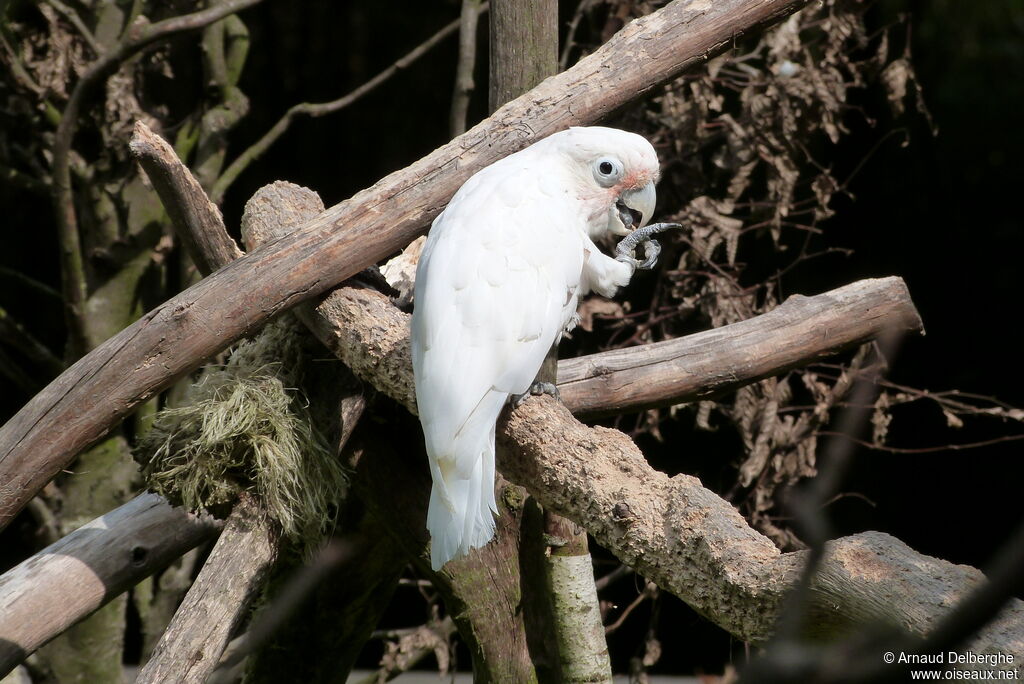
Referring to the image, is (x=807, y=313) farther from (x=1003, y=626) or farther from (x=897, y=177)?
(x=897, y=177)

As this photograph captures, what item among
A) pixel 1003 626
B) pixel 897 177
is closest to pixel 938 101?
pixel 897 177

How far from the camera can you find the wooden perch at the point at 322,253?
6.06 feet

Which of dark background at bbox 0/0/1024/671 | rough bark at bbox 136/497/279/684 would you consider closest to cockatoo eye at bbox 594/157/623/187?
rough bark at bbox 136/497/279/684

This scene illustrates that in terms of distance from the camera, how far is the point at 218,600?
1.96m

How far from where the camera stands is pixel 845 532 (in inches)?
171

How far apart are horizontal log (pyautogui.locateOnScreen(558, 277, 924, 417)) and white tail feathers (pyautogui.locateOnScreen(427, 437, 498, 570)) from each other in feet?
1.69

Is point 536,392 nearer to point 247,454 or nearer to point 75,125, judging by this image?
point 247,454

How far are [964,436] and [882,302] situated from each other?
252 centimetres

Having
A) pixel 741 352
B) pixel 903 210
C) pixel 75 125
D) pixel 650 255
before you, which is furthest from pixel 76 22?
pixel 903 210

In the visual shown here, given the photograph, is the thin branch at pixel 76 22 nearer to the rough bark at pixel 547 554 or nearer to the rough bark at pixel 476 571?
the rough bark at pixel 547 554

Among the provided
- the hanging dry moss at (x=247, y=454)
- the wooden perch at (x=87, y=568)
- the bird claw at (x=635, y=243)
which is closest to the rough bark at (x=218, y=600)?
the hanging dry moss at (x=247, y=454)

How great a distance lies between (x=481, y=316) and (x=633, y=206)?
58 centimetres

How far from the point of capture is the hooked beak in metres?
2.22

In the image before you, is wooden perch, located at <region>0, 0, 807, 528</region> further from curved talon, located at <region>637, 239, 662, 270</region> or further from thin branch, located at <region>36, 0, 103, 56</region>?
thin branch, located at <region>36, 0, 103, 56</region>
